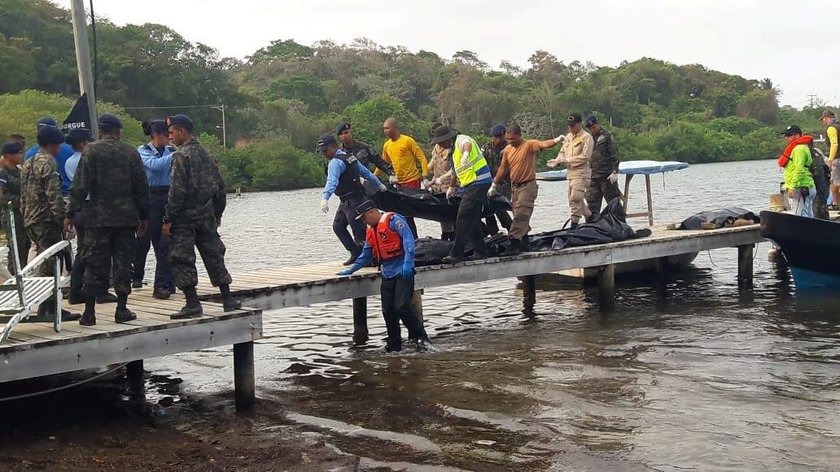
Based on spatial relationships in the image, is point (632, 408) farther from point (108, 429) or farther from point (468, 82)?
point (468, 82)

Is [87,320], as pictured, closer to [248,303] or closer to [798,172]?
[248,303]

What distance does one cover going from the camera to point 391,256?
9609 mm

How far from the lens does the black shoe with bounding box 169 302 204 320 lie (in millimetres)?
7688

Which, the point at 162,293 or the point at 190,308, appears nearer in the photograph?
the point at 190,308

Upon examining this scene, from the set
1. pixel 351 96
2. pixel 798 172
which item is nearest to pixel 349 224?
pixel 798 172

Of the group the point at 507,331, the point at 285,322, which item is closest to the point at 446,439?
the point at 507,331

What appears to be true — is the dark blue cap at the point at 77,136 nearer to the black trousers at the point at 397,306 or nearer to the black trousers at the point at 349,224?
the black trousers at the point at 349,224

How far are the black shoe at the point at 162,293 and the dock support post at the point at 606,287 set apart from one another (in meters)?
6.60

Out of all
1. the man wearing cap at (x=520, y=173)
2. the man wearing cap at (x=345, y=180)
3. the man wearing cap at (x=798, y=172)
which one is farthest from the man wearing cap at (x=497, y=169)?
the man wearing cap at (x=798, y=172)

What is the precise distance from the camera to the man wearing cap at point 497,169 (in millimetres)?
12023

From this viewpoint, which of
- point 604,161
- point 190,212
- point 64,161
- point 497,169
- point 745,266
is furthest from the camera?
point 745,266

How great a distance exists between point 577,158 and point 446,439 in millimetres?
6755

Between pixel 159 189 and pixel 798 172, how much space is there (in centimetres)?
986

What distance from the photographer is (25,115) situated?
50.2 meters
